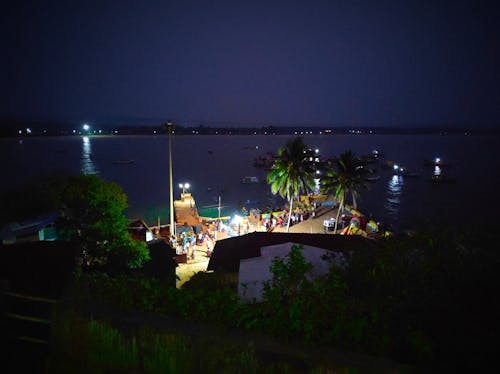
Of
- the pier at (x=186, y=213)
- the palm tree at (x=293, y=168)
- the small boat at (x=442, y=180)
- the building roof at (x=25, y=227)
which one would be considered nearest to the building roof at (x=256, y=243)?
the building roof at (x=25, y=227)

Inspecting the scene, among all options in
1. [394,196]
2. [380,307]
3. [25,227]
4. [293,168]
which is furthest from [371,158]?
[380,307]

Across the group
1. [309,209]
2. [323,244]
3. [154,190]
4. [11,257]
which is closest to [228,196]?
[154,190]

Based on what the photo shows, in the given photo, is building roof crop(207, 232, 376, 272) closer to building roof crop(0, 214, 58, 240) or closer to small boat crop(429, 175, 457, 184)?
building roof crop(0, 214, 58, 240)

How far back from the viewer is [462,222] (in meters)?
6.41

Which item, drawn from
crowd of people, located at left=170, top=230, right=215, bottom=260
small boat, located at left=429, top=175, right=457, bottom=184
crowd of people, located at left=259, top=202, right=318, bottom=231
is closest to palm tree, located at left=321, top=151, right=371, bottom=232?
crowd of people, located at left=259, top=202, right=318, bottom=231

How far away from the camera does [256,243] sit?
47.8ft

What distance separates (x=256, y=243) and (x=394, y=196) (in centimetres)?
6678

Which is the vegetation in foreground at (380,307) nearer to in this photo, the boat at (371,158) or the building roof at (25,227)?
the building roof at (25,227)

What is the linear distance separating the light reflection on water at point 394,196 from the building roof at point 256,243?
4624cm

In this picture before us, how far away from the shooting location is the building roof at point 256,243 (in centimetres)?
1330

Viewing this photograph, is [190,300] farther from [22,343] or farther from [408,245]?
[408,245]

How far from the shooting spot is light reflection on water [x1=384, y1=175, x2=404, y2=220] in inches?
2303

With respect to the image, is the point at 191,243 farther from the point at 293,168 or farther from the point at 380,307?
the point at 380,307

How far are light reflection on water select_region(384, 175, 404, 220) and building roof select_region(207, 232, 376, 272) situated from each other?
46245 millimetres
